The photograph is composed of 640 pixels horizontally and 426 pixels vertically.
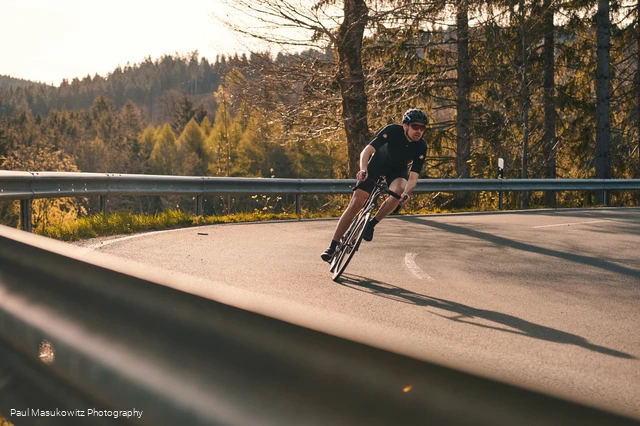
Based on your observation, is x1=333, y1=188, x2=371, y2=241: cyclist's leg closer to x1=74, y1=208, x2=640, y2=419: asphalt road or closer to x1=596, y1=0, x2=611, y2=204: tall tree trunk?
x1=74, y1=208, x2=640, y2=419: asphalt road

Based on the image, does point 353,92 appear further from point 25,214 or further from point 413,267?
point 413,267

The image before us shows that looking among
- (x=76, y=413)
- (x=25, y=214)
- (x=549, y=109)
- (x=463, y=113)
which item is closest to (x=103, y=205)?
(x=25, y=214)

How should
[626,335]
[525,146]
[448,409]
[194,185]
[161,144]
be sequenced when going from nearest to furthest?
[448,409], [626,335], [194,185], [525,146], [161,144]

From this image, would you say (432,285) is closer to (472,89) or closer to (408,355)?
(408,355)

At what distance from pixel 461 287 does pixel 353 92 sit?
14062 mm

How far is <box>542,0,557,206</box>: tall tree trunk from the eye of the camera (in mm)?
31131

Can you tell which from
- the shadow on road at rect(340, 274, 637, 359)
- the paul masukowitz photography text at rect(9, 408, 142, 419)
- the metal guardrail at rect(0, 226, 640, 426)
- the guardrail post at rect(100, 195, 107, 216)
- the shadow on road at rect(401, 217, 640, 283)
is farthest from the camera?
the guardrail post at rect(100, 195, 107, 216)

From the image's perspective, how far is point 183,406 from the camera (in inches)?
79.4

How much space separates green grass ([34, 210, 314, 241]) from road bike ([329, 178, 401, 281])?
4211 millimetres

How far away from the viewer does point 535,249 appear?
1121 centimetres

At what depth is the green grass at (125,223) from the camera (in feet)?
38.2

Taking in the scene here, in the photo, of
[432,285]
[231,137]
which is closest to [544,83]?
[432,285]

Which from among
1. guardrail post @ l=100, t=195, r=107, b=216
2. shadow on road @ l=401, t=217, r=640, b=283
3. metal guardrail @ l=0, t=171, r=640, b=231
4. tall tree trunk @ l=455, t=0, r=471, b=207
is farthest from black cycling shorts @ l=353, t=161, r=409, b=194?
tall tree trunk @ l=455, t=0, r=471, b=207

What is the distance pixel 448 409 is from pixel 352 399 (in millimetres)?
252
